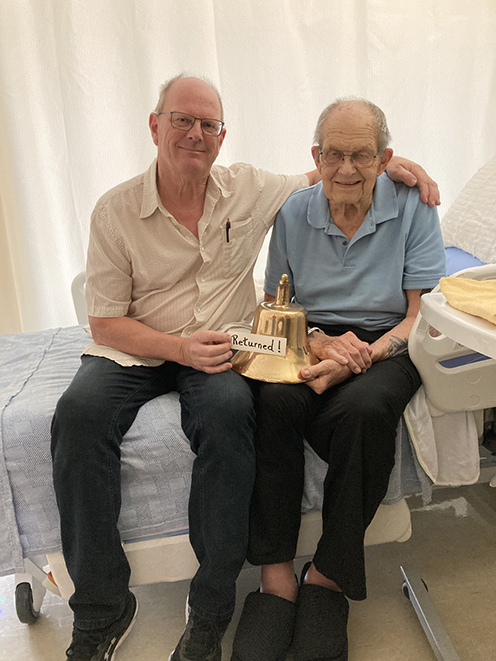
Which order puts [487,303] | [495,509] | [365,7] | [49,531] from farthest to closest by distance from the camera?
[365,7] < [495,509] < [49,531] < [487,303]

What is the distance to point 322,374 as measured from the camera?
47.6 inches

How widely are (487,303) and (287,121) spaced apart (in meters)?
1.75

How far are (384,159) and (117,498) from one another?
0.96 meters

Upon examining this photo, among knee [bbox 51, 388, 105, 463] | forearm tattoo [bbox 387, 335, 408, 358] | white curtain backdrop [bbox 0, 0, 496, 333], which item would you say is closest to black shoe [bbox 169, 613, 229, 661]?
knee [bbox 51, 388, 105, 463]

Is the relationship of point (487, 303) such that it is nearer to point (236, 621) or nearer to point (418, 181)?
point (418, 181)

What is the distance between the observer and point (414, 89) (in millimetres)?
2451

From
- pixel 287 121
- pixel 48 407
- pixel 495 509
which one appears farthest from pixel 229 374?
pixel 287 121

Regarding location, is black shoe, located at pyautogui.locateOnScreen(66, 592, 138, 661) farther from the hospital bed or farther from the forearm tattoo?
the forearm tattoo

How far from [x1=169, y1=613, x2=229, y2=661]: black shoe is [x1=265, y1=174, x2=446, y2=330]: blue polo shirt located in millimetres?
717

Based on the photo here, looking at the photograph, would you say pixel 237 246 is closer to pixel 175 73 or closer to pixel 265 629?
pixel 265 629

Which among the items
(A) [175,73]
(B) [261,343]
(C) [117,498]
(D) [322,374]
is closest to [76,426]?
(C) [117,498]

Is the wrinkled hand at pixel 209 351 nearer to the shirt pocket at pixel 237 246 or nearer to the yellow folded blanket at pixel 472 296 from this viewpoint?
the shirt pocket at pixel 237 246

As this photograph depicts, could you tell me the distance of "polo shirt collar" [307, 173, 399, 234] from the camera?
53.1 inches

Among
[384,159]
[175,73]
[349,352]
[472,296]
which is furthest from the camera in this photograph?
[175,73]
